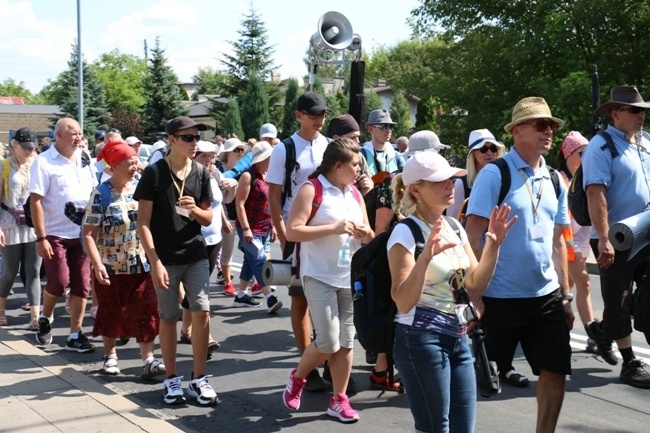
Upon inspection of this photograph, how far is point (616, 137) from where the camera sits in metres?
6.14

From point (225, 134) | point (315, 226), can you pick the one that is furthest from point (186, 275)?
point (225, 134)

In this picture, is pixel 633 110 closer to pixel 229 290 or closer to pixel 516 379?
pixel 516 379

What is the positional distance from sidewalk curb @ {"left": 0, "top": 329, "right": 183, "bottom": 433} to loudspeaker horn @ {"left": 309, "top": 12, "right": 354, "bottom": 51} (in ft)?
16.4

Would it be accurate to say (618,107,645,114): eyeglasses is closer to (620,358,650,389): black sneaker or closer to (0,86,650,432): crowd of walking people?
(0,86,650,432): crowd of walking people

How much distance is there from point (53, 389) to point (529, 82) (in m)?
22.7

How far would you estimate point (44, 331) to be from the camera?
7996 mm

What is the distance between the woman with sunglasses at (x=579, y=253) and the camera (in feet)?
24.5

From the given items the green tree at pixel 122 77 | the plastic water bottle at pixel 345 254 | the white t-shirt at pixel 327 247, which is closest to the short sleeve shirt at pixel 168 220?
the white t-shirt at pixel 327 247

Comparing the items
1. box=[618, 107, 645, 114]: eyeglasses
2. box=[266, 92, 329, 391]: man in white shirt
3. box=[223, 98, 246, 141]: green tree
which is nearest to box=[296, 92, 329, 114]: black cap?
box=[266, 92, 329, 391]: man in white shirt

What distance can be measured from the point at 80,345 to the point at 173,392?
2033 mm

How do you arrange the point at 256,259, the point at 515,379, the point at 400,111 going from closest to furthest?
the point at 515,379 → the point at 256,259 → the point at 400,111

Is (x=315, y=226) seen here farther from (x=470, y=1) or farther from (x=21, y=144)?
(x=470, y=1)

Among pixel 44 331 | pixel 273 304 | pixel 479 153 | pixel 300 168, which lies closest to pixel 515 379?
pixel 479 153

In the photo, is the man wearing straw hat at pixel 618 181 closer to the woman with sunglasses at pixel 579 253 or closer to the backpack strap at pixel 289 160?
the woman with sunglasses at pixel 579 253
